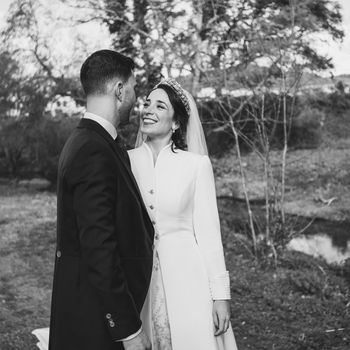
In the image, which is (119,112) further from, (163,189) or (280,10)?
(280,10)

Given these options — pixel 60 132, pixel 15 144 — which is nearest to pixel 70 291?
pixel 60 132

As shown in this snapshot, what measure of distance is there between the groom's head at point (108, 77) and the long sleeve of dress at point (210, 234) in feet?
1.97

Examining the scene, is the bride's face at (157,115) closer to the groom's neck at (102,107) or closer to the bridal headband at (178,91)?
the bridal headband at (178,91)

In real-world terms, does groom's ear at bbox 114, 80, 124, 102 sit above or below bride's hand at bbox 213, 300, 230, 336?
above

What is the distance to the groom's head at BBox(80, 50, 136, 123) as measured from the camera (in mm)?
1908

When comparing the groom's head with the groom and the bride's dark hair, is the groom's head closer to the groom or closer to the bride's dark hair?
the groom

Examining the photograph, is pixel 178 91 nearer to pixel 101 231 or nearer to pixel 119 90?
pixel 119 90

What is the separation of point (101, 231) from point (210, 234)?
71 centimetres

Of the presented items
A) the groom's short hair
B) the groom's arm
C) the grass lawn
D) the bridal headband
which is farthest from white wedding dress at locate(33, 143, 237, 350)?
the grass lawn

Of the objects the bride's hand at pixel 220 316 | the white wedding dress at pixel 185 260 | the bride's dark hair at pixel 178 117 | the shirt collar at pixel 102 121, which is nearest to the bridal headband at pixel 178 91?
the bride's dark hair at pixel 178 117

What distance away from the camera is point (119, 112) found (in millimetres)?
1959

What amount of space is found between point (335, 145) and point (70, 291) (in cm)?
1617

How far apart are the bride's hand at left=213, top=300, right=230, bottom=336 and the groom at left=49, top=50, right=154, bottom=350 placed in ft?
1.49

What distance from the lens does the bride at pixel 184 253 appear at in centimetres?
233
